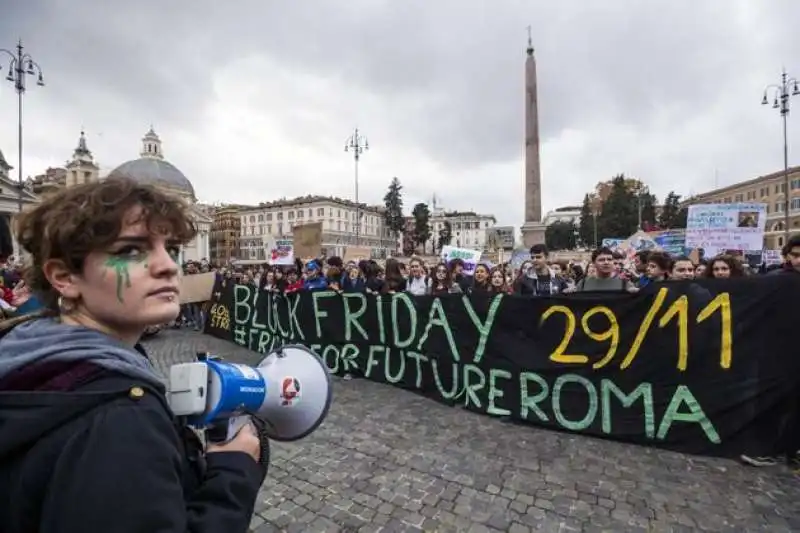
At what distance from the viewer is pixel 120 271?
1.05 metres

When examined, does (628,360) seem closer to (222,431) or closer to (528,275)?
(528,275)

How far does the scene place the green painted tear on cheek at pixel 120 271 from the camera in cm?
105

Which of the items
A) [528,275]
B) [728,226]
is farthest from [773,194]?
[528,275]

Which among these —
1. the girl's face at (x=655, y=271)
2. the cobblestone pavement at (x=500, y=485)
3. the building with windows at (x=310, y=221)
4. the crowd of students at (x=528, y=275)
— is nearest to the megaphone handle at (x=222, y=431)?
the cobblestone pavement at (x=500, y=485)

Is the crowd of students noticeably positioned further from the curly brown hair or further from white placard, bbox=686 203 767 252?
the curly brown hair

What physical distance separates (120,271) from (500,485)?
3.30 meters

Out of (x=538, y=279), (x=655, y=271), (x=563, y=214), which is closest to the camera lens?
(x=655, y=271)

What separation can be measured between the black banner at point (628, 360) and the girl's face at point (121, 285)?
4374mm

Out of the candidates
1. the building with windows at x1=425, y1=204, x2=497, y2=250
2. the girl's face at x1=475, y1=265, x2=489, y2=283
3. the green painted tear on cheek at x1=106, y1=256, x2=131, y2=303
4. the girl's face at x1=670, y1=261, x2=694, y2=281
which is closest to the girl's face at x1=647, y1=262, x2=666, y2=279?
the girl's face at x1=670, y1=261, x2=694, y2=281

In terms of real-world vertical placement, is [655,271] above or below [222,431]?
above

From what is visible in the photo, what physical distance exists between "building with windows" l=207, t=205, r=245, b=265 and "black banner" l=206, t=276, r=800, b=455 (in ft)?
423

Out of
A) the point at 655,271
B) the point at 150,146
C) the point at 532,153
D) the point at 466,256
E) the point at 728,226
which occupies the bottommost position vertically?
the point at 655,271

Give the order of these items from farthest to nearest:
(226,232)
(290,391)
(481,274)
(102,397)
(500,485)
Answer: (226,232) < (481,274) < (500,485) < (290,391) < (102,397)

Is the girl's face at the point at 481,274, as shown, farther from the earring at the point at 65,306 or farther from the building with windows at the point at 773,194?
the building with windows at the point at 773,194
